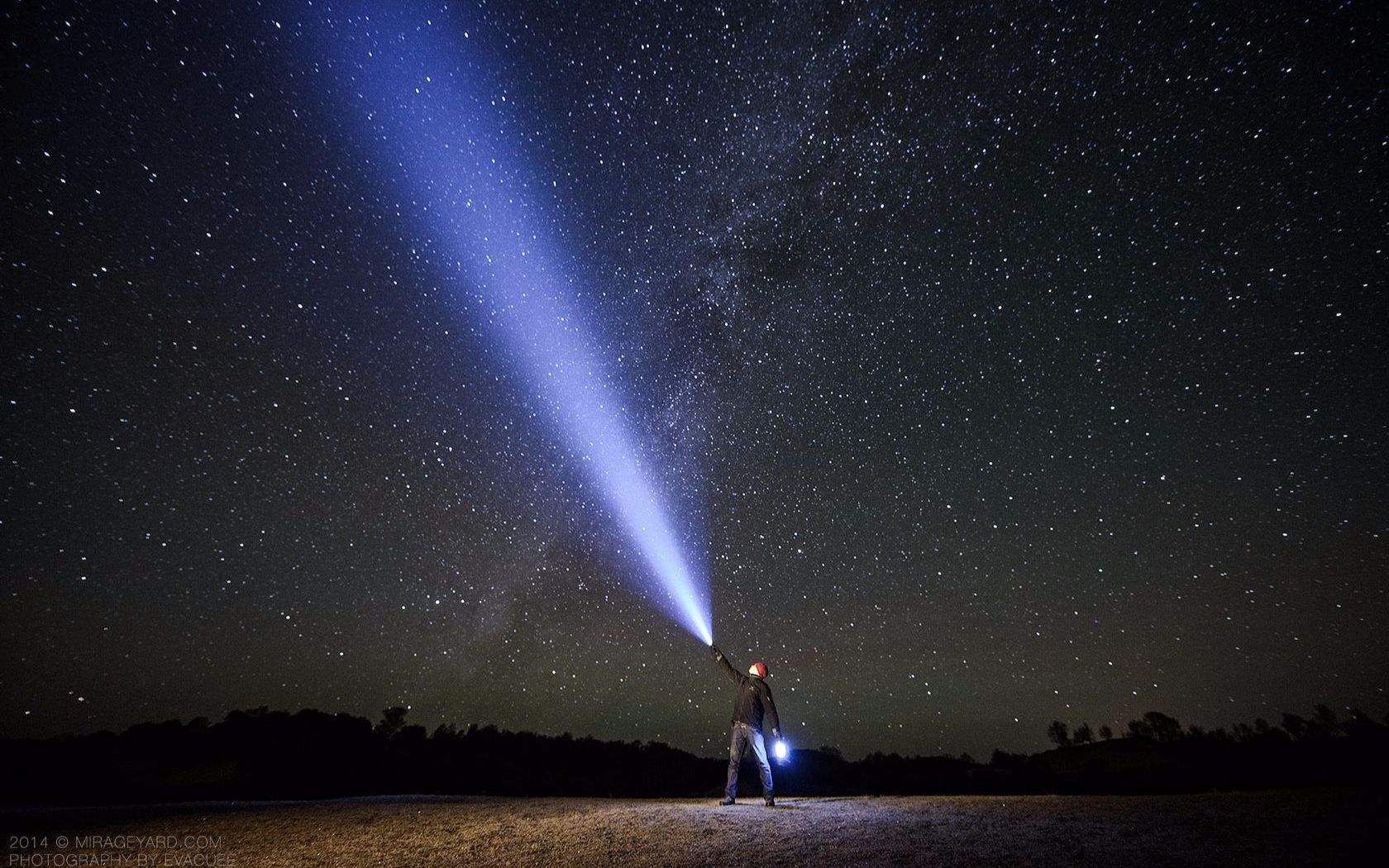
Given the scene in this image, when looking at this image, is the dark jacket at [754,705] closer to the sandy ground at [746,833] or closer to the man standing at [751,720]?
the man standing at [751,720]

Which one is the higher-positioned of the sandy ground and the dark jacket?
the dark jacket

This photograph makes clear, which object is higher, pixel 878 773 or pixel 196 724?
pixel 196 724

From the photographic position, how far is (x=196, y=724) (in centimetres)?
3084

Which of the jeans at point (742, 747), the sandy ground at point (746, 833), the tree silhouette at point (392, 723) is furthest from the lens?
the tree silhouette at point (392, 723)

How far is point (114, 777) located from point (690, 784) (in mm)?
21941

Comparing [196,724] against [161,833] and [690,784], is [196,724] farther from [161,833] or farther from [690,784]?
[161,833]

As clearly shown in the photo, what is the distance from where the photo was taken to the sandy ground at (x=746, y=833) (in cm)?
466

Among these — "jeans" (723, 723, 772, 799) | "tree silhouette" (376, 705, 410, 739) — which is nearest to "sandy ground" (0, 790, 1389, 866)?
"jeans" (723, 723, 772, 799)

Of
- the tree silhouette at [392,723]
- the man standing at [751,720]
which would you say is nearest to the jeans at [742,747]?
the man standing at [751,720]

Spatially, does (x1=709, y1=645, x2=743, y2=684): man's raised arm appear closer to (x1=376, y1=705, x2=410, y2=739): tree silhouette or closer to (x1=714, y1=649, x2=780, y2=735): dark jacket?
(x1=714, y1=649, x2=780, y2=735): dark jacket

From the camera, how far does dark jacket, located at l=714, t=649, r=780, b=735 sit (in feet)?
27.0

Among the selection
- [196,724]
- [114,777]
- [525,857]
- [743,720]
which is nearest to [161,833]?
[525,857]

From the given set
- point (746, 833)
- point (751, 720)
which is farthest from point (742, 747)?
point (746, 833)

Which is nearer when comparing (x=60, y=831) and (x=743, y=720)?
(x=60, y=831)
